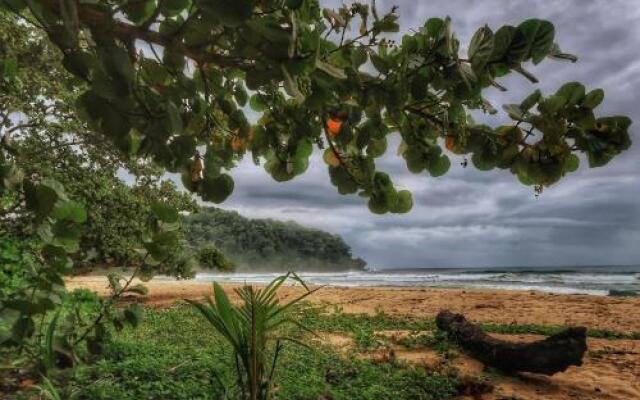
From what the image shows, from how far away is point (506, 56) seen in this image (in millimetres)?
978

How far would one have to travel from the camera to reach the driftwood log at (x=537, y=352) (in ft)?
14.5

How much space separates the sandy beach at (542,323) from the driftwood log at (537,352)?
0.41ft

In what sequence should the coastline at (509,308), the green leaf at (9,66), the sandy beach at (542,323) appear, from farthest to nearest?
the coastline at (509,308), the sandy beach at (542,323), the green leaf at (9,66)

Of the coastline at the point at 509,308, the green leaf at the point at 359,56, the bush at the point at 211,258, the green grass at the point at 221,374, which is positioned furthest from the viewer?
the bush at the point at 211,258

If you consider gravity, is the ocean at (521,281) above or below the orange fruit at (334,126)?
below

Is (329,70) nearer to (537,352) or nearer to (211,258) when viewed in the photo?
(537,352)

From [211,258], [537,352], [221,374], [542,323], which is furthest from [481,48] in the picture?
[211,258]

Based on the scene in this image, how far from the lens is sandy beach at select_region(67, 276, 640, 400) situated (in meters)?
4.38

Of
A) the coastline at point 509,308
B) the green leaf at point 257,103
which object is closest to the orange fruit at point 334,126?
the green leaf at point 257,103

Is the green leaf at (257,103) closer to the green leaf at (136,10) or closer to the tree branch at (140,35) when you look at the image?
the tree branch at (140,35)

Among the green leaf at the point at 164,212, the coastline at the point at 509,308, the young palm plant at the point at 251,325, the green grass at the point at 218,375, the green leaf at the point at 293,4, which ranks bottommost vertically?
the green grass at the point at 218,375

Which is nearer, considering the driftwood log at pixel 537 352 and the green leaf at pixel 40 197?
the green leaf at pixel 40 197

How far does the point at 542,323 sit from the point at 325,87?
28.8 ft

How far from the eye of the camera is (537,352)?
457cm
